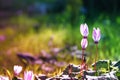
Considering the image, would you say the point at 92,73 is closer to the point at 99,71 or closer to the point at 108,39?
the point at 99,71

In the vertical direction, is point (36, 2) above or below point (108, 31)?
above

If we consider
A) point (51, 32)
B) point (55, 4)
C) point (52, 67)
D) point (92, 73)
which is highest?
point (55, 4)

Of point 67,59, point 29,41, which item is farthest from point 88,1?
point 67,59

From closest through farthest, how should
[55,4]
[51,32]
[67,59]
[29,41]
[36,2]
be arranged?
[67,59] < [29,41] < [51,32] < [55,4] < [36,2]

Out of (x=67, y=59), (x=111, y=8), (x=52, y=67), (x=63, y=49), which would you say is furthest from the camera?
(x=111, y=8)

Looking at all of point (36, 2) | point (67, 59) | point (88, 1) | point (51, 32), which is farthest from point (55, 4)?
point (67, 59)

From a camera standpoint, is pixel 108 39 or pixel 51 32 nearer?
pixel 108 39
